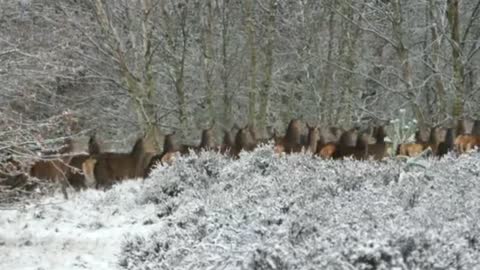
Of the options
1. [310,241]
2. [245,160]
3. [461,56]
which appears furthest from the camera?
[461,56]

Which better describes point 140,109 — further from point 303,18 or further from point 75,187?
point 303,18

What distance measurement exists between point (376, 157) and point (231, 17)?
1080cm

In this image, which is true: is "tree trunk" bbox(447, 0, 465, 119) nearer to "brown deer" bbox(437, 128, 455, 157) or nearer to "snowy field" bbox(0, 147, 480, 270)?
"brown deer" bbox(437, 128, 455, 157)

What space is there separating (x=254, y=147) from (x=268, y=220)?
751 cm

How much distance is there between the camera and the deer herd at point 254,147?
10.9m

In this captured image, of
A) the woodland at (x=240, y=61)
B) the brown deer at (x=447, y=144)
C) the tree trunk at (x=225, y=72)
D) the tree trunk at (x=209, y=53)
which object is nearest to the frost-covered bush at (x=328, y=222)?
the brown deer at (x=447, y=144)

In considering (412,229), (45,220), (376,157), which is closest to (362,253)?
(412,229)

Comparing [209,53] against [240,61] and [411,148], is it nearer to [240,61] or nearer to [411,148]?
[240,61]

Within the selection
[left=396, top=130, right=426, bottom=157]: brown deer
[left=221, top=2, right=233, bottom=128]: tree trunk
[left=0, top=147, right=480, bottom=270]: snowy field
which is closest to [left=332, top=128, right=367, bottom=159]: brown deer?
[left=396, top=130, right=426, bottom=157]: brown deer

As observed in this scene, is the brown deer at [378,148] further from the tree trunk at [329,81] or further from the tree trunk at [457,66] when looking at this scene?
the tree trunk at [329,81]

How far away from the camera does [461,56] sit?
1341 centimetres

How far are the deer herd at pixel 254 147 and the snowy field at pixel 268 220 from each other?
1817 millimetres

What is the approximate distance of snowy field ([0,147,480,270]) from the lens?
3777mm

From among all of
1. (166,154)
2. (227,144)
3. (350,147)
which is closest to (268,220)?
(166,154)
